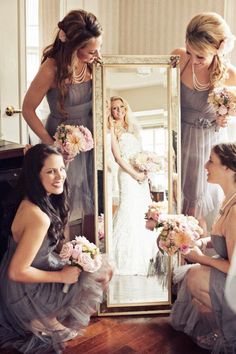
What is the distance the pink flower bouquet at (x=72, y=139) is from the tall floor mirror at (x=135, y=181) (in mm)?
98

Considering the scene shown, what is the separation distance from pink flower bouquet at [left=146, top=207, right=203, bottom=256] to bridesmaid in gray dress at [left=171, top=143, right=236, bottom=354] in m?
0.09

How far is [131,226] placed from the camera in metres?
2.90

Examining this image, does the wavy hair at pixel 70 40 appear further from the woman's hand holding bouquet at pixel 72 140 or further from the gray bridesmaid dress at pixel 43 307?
the gray bridesmaid dress at pixel 43 307

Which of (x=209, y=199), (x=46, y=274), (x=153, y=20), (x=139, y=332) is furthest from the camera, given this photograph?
(x=153, y=20)

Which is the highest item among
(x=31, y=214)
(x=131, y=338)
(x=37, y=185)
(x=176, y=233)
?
(x=37, y=185)

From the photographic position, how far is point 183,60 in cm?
288

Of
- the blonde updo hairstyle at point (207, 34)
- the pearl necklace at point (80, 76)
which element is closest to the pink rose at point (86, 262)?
the pearl necklace at point (80, 76)

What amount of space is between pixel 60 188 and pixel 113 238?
19.6 inches

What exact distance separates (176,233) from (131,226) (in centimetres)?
37

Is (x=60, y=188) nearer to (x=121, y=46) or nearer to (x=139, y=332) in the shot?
(x=139, y=332)

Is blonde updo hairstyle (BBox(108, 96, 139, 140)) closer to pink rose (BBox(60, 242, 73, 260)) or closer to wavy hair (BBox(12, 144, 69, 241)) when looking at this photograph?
wavy hair (BBox(12, 144, 69, 241))

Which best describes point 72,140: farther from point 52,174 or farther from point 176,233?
point 176,233

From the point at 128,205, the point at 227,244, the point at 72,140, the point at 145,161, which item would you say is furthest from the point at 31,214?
the point at 227,244

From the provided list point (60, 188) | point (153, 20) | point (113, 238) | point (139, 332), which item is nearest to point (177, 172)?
point (113, 238)
